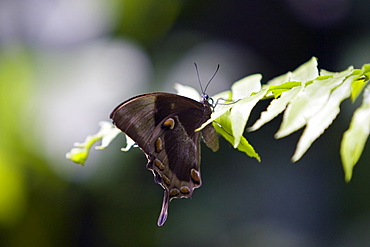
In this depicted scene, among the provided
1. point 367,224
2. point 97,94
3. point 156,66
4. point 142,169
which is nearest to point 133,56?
point 156,66

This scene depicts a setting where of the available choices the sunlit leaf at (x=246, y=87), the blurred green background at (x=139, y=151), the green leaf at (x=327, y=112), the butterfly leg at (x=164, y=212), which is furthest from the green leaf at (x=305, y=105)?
the blurred green background at (x=139, y=151)

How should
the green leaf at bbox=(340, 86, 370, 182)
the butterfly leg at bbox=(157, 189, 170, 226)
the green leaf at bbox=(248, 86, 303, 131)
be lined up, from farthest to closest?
1. the butterfly leg at bbox=(157, 189, 170, 226)
2. the green leaf at bbox=(248, 86, 303, 131)
3. the green leaf at bbox=(340, 86, 370, 182)

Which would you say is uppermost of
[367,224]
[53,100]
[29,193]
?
[53,100]

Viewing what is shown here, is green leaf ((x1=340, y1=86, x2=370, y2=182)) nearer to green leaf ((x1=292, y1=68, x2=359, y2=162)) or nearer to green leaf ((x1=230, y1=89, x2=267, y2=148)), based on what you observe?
green leaf ((x1=292, y1=68, x2=359, y2=162))

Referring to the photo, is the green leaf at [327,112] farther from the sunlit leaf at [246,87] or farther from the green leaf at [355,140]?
the sunlit leaf at [246,87]

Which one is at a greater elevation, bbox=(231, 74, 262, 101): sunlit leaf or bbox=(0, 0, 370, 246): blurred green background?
bbox=(231, 74, 262, 101): sunlit leaf

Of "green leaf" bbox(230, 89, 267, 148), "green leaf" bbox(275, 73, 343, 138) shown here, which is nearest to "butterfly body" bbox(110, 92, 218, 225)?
"green leaf" bbox(230, 89, 267, 148)

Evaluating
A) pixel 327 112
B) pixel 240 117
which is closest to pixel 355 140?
pixel 327 112

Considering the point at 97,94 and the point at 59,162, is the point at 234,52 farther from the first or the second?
the point at 59,162
